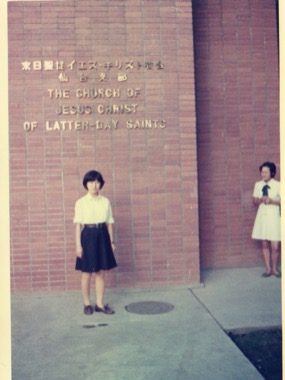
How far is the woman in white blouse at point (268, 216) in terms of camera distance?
671 centimetres

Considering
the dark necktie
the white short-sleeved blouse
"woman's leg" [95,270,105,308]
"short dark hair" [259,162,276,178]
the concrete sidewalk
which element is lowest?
the concrete sidewalk

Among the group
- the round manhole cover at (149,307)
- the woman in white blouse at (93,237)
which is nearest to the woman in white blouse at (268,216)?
the round manhole cover at (149,307)

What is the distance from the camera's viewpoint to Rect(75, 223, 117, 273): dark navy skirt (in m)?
5.30

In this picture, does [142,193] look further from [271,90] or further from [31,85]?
[271,90]

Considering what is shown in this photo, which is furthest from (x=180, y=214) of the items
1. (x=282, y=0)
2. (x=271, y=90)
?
(x=282, y=0)

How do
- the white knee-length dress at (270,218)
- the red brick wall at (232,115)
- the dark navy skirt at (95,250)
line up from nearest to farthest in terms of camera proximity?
1. the dark navy skirt at (95,250)
2. the white knee-length dress at (270,218)
3. the red brick wall at (232,115)

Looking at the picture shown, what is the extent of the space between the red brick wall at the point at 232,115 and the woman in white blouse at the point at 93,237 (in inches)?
93.4

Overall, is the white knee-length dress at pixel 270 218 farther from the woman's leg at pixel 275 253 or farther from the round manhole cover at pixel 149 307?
the round manhole cover at pixel 149 307

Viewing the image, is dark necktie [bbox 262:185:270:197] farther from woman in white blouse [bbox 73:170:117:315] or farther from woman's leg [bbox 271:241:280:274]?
woman in white blouse [bbox 73:170:117:315]

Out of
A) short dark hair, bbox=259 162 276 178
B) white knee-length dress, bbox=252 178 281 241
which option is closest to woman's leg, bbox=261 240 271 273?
white knee-length dress, bbox=252 178 281 241

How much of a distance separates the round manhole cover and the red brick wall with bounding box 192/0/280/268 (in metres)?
1.82

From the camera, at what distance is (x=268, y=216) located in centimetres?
674

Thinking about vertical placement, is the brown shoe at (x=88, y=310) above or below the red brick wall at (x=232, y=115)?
below

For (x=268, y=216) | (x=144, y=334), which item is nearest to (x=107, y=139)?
(x=268, y=216)
